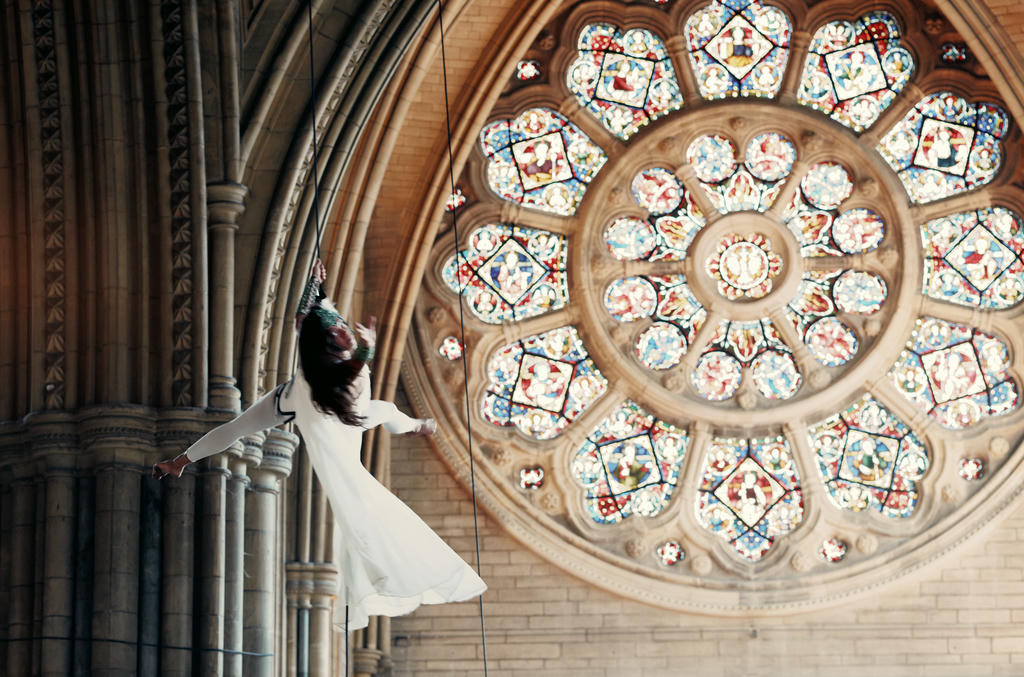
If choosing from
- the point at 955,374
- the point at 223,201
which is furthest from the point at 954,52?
the point at 223,201

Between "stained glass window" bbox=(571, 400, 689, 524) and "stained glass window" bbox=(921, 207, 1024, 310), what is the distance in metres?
2.38

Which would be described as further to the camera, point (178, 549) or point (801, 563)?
point (801, 563)

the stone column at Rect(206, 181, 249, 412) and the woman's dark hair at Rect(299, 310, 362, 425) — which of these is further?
the stone column at Rect(206, 181, 249, 412)

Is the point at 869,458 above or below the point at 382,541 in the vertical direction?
above

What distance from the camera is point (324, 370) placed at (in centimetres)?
604

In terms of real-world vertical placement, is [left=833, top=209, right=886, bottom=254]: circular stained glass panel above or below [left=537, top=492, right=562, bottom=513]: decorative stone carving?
above

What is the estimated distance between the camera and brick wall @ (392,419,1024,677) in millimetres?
13297

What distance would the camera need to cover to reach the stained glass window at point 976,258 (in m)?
14.4

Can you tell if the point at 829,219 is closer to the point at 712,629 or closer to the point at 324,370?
the point at 712,629

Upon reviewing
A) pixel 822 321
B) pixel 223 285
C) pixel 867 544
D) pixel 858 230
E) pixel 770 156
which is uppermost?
pixel 770 156

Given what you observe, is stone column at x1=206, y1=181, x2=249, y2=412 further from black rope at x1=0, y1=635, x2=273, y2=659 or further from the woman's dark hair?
the woman's dark hair

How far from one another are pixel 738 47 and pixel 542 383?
3.19m

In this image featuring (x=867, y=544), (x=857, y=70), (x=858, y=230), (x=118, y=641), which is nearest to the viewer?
(x=118, y=641)

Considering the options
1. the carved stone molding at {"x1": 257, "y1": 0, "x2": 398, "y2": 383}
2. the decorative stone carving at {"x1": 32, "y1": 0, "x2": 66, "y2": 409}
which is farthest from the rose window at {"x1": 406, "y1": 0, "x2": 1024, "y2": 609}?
the decorative stone carving at {"x1": 32, "y1": 0, "x2": 66, "y2": 409}
